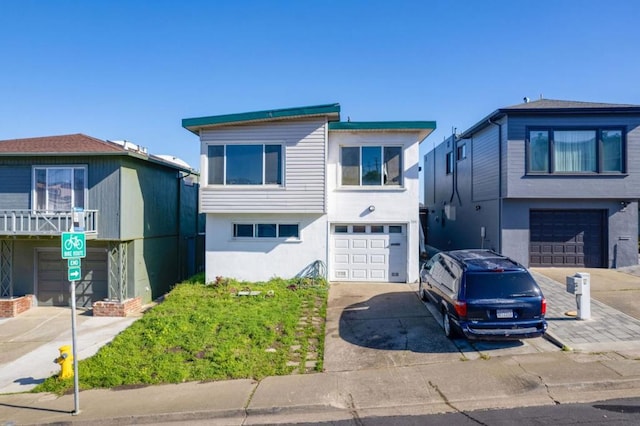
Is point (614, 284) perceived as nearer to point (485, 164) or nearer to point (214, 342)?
point (485, 164)

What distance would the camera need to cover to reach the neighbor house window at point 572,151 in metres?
13.8

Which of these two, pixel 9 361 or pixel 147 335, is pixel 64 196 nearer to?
pixel 9 361

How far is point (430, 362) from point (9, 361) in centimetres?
974

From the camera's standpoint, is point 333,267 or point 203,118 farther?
point 333,267

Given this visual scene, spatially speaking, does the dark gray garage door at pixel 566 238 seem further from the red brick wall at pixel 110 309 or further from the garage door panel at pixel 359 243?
the red brick wall at pixel 110 309

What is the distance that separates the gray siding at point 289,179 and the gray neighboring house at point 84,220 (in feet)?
9.78

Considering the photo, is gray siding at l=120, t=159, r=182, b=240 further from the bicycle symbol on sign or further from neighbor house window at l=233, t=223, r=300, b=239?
the bicycle symbol on sign

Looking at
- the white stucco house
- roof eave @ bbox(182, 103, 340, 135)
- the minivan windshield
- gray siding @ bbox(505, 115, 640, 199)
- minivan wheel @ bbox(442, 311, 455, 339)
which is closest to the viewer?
the minivan windshield

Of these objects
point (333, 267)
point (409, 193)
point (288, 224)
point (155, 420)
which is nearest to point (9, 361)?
point (155, 420)

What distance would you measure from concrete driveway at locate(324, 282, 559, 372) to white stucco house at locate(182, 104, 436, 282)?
2.26m

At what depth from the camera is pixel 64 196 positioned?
1302cm

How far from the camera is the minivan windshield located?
729 cm

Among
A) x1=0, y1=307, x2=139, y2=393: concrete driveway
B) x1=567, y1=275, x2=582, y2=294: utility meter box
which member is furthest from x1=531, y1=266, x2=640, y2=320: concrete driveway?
x1=0, y1=307, x2=139, y2=393: concrete driveway

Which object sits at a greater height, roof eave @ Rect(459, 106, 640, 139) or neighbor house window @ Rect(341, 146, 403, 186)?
roof eave @ Rect(459, 106, 640, 139)
